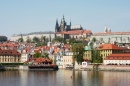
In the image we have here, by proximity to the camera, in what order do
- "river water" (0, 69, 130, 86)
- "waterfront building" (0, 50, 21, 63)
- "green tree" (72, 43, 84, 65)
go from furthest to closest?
"waterfront building" (0, 50, 21, 63), "green tree" (72, 43, 84, 65), "river water" (0, 69, 130, 86)

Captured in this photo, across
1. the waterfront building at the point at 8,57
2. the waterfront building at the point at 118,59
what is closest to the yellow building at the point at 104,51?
the waterfront building at the point at 118,59

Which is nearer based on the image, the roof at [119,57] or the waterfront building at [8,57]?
the roof at [119,57]

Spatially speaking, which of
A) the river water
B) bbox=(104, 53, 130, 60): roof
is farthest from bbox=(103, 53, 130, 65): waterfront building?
the river water

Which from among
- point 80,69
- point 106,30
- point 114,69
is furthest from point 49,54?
point 106,30

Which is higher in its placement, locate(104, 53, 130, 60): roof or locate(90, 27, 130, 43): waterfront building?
locate(90, 27, 130, 43): waterfront building

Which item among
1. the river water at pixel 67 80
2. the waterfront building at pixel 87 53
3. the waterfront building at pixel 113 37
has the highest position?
the waterfront building at pixel 113 37

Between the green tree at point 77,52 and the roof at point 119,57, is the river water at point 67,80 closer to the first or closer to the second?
the roof at point 119,57

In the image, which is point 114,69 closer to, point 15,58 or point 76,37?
point 15,58

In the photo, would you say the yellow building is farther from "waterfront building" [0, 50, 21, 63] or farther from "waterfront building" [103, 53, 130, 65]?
"waterfront building" [0, 50, 21, 63]

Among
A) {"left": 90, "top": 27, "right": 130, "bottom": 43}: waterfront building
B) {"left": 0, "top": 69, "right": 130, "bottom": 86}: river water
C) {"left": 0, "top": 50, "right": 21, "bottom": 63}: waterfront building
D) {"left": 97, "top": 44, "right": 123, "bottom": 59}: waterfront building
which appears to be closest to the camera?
{"left": 0, "top": 69, "right": 130, "bottom": 86}: river water

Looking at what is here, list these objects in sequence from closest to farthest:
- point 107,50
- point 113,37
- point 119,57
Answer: point 119,57 < point 107,50 < point 113,37

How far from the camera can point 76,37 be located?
627 feet

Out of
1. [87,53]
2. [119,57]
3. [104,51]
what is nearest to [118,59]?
[119,57]

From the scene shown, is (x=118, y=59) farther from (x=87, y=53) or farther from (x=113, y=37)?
(x=113, y=37)
